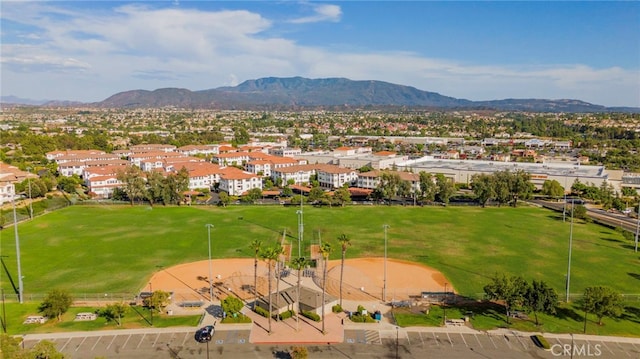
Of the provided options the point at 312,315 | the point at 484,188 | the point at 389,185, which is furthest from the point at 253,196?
the point at 312,315

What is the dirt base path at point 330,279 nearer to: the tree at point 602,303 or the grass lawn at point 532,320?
the grass lawn at point 532,320

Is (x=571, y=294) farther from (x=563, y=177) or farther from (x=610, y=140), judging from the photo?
(x=610, y=140)

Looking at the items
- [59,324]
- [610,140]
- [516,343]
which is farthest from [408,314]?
[610,140]

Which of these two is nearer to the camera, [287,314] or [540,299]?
[540,299]

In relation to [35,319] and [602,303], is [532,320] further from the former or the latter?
[35,319]

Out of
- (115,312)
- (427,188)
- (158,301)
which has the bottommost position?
(115,312)

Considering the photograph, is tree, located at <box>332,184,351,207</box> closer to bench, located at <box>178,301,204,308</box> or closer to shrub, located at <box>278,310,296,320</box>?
→ bench, located at <box>178,301,204,308</box>
